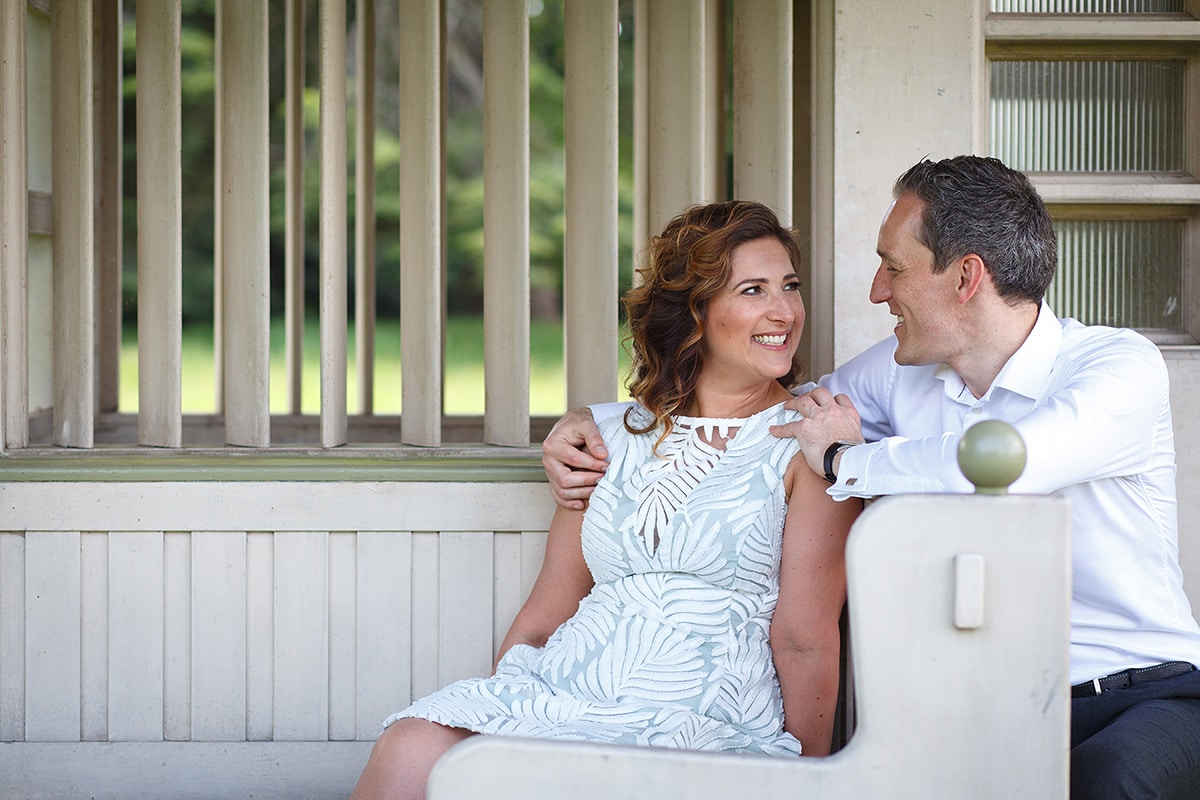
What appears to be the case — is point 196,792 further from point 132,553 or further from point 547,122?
point 547,122

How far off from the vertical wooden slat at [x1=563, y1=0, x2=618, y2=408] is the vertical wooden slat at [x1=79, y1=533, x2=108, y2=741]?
1.03 metres

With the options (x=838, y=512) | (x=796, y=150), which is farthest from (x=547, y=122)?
(x=838, y=512)

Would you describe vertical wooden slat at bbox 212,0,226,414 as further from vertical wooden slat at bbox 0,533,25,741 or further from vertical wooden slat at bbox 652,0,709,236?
vertical wooden slat at bbox 652,0,709,236

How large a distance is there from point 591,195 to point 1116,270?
1.10 meters

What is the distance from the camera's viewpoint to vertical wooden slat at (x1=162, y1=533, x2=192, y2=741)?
2.49m

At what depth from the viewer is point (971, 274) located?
2.03 metres

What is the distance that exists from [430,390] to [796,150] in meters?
1.10

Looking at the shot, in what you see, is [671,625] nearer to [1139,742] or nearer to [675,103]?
[1139,742]

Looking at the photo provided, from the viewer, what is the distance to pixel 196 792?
8.21ft

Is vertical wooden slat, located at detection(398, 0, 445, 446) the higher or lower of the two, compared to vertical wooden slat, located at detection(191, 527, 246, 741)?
higher

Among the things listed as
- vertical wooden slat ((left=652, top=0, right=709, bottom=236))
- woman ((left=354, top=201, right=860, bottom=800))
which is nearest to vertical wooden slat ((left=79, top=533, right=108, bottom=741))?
woman ((left=354, top=201, right=860, bottom=800))

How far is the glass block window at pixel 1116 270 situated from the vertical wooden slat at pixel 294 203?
7.76 feet

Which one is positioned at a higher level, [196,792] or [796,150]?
[796,150]

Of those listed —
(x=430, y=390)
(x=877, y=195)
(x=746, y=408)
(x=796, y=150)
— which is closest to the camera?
(x=746, y=408)
